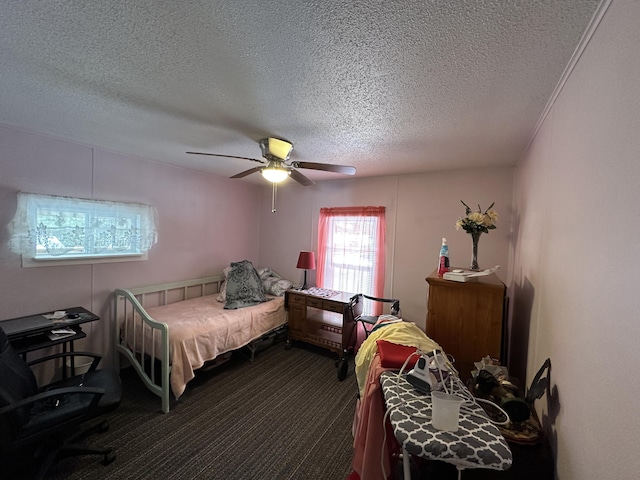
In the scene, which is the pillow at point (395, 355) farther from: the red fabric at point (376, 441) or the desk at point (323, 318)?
the desk at point (323, 318)

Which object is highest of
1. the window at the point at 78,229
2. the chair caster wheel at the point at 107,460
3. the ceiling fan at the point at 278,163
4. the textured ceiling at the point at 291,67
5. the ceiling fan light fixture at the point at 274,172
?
the textured ceiling at the point at 291,67

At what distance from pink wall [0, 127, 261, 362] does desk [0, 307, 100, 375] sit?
0.65 ft

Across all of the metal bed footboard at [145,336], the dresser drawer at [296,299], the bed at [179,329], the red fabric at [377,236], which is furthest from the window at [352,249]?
the metal bed footboard at [145,336]

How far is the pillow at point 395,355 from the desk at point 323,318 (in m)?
1.67

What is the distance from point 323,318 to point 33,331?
9.53 ft

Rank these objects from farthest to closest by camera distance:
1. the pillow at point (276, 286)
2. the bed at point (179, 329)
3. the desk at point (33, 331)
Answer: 1. the pillow at point (276, 286)
2. the bed at point (179, 329)
3. the desk at point (33, 331)

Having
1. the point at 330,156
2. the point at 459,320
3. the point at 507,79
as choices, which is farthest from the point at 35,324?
the point at 507,79

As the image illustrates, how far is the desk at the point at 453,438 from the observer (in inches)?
34.0

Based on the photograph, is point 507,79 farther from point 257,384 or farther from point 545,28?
point 257,384

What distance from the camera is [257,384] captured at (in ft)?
8.96

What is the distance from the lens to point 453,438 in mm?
916

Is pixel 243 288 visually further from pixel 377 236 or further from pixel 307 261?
pixel 377 236

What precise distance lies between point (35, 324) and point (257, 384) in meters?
1.94

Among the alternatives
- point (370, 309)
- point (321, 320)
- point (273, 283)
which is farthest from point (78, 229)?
point (370, 309)
